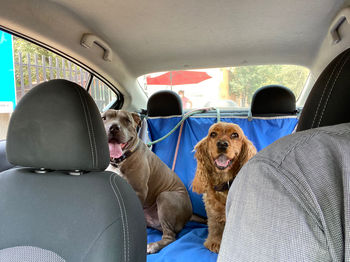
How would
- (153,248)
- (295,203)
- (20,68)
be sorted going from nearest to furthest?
(295,203)
(153,248)
(20,68)

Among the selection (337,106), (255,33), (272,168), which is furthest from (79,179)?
(255,33)

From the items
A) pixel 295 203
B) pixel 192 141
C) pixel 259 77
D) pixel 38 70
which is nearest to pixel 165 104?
pixel 192 141

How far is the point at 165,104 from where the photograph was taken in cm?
340

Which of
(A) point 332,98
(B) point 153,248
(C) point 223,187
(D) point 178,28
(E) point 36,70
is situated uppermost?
(D) point 178,28

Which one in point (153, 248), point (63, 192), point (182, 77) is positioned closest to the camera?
point (63, 192)

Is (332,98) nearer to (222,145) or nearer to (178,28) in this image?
(222,145)

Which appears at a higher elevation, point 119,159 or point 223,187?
point 119,159

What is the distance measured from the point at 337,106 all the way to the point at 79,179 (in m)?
1.17

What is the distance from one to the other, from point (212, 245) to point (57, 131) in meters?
1.64

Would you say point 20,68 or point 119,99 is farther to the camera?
point 119,99

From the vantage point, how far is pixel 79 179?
1.26 meters

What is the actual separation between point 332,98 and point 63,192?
1.24m

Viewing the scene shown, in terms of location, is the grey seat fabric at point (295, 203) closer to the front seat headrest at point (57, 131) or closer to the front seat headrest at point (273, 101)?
the front seat headrest at point (57, 131)

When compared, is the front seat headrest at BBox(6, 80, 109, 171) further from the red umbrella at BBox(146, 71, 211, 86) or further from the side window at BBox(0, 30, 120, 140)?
the red umbrella at BBox(146, 71, 211, 86)
